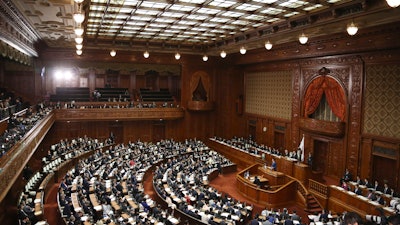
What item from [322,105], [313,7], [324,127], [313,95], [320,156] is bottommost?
[320,156]

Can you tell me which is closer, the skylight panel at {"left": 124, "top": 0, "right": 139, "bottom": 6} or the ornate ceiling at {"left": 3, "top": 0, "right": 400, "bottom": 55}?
the ornate ceiling at {"left": 3, "top": 0, "right": 400, "bottom": 55}

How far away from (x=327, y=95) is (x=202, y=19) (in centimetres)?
790

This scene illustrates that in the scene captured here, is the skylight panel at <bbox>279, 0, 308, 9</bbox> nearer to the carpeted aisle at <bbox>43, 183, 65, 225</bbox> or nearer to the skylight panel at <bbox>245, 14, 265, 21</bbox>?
the skylight panel at <bbox>245, 14, 265, 21</bbox>

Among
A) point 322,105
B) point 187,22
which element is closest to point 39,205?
point 187,22

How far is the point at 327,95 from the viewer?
676 inches

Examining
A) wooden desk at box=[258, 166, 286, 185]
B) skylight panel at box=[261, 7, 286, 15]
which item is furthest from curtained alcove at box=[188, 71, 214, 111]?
skylight panel at box=[261, 7, 286, 15]

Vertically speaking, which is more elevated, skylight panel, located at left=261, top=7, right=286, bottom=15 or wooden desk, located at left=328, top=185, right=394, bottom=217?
skylight panel, located at left=261, top=7, right=286, bottom=15

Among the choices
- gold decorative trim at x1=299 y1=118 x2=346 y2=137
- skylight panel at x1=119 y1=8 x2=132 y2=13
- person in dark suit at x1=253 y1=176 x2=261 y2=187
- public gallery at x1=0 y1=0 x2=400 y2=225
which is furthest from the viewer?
person in dark suit at x1=253 y1=176 x2=261 y2=187

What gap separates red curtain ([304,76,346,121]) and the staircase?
4.36 metres

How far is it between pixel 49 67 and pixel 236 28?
14.7m

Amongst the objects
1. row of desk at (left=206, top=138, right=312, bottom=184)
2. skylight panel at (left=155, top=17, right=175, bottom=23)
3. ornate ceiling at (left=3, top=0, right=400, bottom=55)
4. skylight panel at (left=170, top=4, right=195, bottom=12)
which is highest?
skylight panel at (left=170, top=4, right=195, bottom=12)

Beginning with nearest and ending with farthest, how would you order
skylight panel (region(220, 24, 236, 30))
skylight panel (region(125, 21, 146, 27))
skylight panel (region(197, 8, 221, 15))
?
skylight panel (region(197, 8, 221, 15)), skylight panel (region(125, 21, 146, 27)), skylight panel (region(220, 24, 236, 30))

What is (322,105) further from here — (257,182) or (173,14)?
(173,14)

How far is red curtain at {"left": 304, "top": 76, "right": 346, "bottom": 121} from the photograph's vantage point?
16406 millimetres
